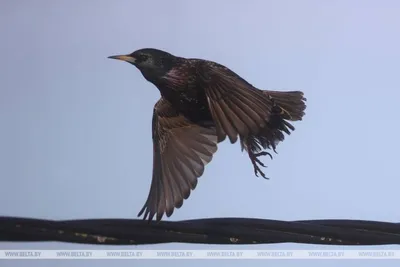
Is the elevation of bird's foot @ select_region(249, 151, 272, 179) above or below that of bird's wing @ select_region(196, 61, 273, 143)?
below

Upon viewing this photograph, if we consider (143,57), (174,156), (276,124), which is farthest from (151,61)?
(276,124)

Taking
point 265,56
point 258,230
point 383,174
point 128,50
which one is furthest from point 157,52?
point 383,174

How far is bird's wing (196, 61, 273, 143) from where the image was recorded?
4.61ft

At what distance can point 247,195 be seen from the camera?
1405mm

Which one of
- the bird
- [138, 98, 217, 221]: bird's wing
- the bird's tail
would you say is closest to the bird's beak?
the bird

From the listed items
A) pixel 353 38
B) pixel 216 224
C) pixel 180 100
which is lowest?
pixel 216 224

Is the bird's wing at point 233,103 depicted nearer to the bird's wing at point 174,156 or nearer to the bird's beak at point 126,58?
the bird's wing at point 174,156

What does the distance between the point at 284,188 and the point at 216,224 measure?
20 cm

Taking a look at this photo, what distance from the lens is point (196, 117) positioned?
4.77ft

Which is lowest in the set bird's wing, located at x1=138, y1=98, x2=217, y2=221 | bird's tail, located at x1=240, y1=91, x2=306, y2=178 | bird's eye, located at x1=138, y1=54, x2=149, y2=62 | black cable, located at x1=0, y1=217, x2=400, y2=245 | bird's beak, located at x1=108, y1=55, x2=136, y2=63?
black cable, located at x1=0, y1=217, x2=400, y2=245

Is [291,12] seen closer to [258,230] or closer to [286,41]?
[286,41]

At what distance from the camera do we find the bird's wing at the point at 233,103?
1405 millimetres

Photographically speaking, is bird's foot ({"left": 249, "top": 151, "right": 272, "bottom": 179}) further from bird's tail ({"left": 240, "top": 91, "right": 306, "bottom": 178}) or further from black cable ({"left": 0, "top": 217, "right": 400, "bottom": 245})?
black cable ({"left": 0, "top": 217, "right": 400, "bottom": 245})

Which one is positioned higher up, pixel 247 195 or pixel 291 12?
pixel 291 12
